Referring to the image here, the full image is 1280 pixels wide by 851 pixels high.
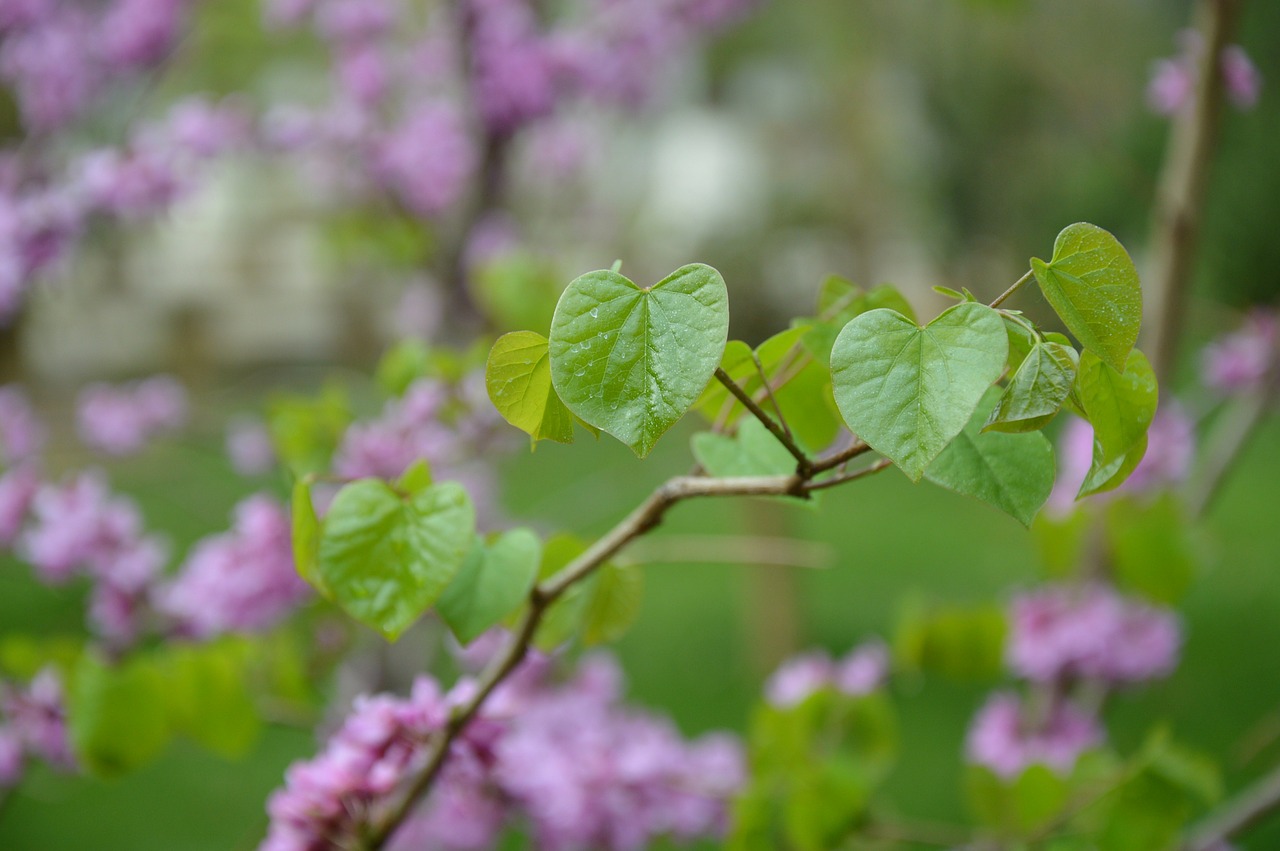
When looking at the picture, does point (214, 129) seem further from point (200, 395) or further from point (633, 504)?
point (200, 395)

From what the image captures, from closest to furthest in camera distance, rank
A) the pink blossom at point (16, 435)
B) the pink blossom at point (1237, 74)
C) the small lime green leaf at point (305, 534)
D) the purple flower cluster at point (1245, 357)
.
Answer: the small lime green leaf at point (305, 534) → the pink blossom at point (1237, 74) → the purple flower cluster at point (1245, 357) → the pink blossom at point (16, 435)

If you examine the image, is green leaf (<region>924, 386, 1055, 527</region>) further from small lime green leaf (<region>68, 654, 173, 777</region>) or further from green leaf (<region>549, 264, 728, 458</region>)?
small lime green leaf (<region>68, 654, 173, 777</region>)

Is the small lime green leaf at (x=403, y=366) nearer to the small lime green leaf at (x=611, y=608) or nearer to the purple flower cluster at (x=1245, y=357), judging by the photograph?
the small lime green leaf at (x=611, y=608)

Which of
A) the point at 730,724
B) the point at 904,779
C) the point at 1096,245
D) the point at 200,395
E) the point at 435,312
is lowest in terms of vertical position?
the point at 1096,245

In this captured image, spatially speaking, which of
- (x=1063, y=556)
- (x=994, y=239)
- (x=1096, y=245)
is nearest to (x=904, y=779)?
(x=1063, y=556)

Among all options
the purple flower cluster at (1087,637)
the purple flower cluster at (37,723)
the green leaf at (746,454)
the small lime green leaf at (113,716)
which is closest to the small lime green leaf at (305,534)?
the green leaf at (746,454)

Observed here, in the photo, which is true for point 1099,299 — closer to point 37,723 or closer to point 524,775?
point 524,775
